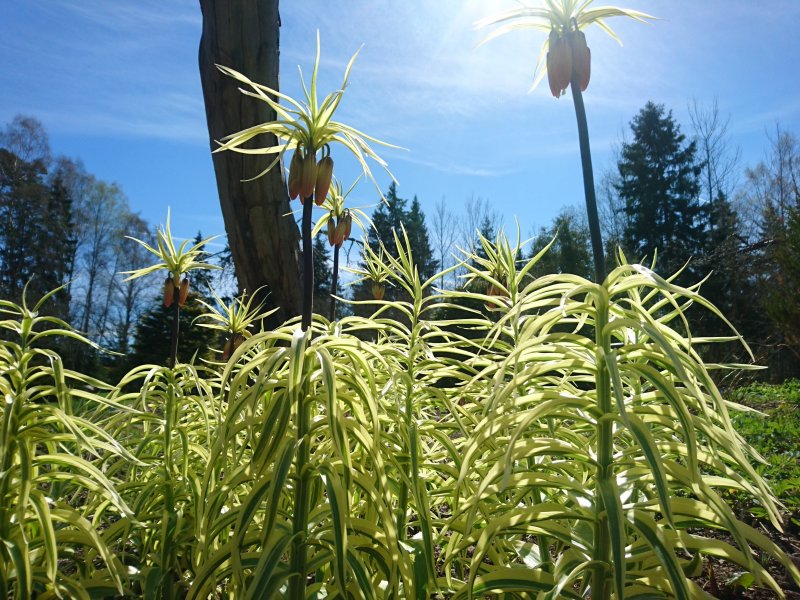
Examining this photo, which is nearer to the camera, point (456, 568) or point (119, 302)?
point (456, 568)

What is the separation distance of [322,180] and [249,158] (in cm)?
192

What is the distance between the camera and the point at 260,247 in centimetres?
311

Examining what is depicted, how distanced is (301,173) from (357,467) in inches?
28.3

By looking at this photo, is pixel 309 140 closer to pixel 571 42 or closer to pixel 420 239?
pixel 571 42

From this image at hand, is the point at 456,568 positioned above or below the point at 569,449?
below

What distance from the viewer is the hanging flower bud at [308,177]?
121 cm

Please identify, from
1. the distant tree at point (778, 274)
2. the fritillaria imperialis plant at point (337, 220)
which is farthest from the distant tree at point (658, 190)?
the fritillaria imperialis plant at point (337, 220)

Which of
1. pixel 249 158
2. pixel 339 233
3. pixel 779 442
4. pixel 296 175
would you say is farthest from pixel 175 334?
pixel 779 442

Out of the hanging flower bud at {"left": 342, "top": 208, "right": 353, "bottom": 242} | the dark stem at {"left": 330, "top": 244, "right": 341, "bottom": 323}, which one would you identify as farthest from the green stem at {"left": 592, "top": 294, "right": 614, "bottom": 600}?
the hanging flower bud at {"left": 342, "top": 208, "right": 353, "bottom": 242}

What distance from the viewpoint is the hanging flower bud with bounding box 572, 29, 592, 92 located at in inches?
47.4

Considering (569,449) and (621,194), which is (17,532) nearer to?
(569,449)

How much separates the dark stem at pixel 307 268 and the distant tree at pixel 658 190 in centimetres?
2479

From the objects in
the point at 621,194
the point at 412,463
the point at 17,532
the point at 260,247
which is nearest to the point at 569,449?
the point at 412,463

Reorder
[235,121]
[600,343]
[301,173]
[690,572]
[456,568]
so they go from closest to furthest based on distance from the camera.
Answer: [600,343], [690,572], [301,173], [456,568], [235,121]
